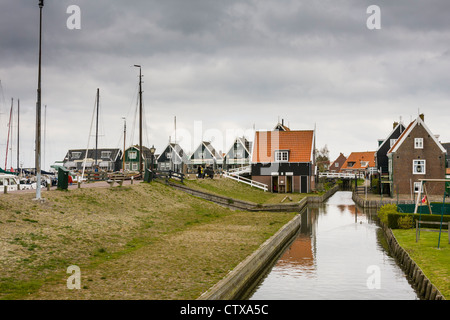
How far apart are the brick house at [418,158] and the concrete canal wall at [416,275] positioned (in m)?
33.7

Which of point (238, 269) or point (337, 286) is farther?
point (337, 286)

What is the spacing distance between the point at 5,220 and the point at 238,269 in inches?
453

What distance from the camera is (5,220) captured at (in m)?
20.3

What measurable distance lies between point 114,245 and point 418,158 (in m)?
46.7

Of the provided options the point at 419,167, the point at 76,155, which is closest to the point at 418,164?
the point at 419,167

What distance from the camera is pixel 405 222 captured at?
3020 centimetres

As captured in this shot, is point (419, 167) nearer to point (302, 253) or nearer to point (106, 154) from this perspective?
point (302, 253)

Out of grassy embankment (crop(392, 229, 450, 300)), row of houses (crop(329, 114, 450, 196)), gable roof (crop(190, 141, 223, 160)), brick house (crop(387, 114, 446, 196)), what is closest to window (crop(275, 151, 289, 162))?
row of houses (crop(329, 114, 450, 196))

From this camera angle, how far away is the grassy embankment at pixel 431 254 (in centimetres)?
1585

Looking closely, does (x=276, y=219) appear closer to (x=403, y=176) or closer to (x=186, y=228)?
(x=186, y=228)

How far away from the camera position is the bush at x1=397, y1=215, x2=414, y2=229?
98.9 ft

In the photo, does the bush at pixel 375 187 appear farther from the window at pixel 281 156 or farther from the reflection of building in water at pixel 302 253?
the reflection of building in water at pixel 302 253

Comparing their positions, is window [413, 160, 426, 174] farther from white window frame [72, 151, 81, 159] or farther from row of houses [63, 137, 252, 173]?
white window frame [72, 151, 81, 159]

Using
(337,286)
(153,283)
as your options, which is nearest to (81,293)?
(153,283)
